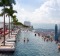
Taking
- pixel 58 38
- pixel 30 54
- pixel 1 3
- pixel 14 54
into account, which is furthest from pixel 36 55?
pixel 58 38

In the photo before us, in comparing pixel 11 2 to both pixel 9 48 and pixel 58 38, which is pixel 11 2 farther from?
pixel 58 38

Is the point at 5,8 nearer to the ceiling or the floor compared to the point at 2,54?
nearer to the ceiling

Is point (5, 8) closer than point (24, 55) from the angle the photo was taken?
No

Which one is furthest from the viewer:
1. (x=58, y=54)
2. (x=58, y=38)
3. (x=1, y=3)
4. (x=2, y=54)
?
(x=58, y=38)

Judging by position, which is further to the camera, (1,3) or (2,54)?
(1,3)

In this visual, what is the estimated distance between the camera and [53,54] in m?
51.5

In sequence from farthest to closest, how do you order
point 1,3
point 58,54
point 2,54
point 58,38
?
point 58,38, point 1,3, point 58,54, point 2,54

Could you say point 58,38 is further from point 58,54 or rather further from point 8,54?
point 8,54

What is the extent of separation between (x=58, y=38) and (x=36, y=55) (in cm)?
3703

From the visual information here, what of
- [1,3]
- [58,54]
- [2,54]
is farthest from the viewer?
[1,3]

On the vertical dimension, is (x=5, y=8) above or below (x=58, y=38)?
above

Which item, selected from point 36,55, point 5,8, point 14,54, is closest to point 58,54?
point 36,55

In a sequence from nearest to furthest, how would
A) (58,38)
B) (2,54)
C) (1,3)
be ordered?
(2,54) < (1,3) < (58,38)

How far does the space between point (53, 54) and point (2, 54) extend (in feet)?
36.8
